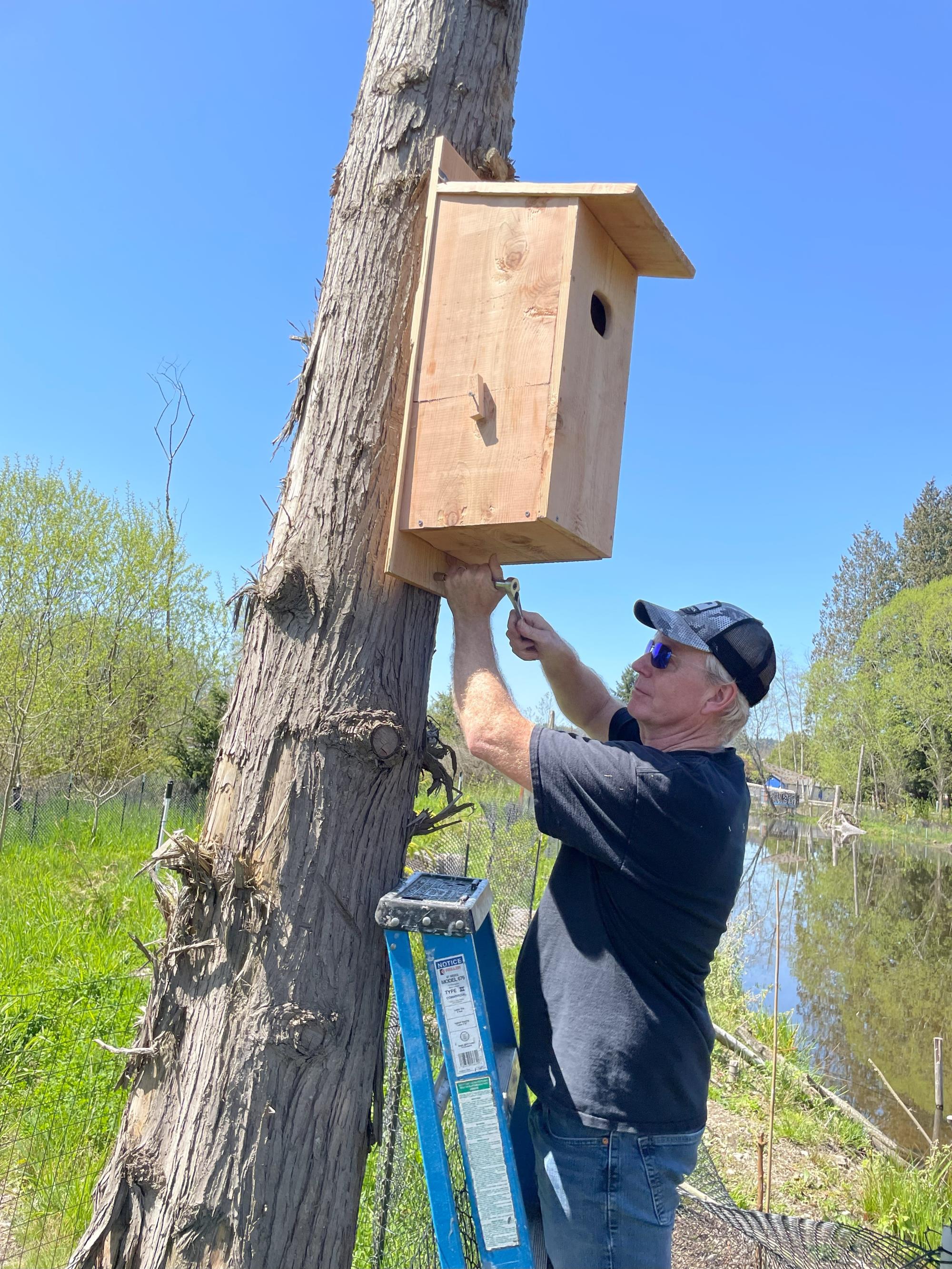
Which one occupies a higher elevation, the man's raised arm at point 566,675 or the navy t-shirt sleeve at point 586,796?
the man's raised arm at point 566,675

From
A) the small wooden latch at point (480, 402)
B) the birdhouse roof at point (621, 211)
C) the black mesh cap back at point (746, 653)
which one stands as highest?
the birdhouse roof at point (621, 211)

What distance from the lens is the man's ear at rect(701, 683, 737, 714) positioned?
2.00 metres

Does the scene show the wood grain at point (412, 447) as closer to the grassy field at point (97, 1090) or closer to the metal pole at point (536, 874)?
the grassy field at point (97, 1090)

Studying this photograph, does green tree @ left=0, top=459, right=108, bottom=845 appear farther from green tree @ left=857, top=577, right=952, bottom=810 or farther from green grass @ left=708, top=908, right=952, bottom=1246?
green tree @ left=857, top=577, right=952, bottom=810

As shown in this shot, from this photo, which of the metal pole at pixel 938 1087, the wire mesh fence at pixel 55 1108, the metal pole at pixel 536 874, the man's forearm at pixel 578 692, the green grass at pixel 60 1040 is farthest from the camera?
the metal pole at pixel 938 1087

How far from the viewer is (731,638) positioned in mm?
1998

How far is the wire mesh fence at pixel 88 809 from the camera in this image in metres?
10.6

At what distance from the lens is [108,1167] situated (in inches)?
69.9

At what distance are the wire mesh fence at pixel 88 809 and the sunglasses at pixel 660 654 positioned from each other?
7.10 meters

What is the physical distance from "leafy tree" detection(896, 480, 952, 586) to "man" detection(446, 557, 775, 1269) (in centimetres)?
4908

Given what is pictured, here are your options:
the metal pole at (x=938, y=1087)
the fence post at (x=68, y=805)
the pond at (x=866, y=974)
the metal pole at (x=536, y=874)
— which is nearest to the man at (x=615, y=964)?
the metal pole at (x=536, y=874)

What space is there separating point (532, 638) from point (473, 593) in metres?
0.21

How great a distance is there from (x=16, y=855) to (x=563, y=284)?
8847 mm

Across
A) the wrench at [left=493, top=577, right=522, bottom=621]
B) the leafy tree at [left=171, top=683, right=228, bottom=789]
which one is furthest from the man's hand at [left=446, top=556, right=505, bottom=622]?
the leafy tree at [left=171, top=683, right=228, bottom=789]
